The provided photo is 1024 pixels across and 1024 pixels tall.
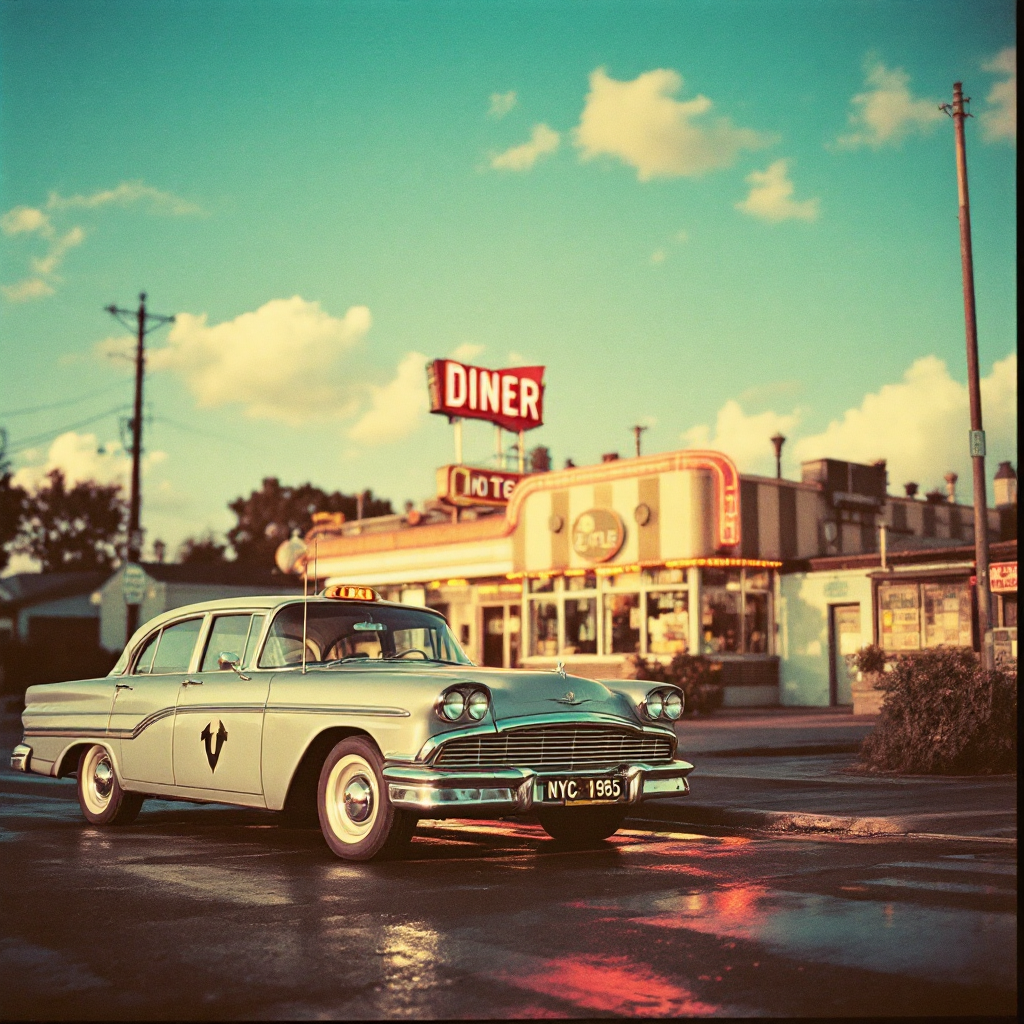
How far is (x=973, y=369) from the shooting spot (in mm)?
19344

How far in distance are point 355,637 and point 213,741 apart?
1.14 m

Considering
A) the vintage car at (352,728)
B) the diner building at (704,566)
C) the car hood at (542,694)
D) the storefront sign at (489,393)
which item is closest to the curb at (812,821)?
the vintage car at (352,728)

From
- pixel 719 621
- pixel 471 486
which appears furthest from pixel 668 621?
pixel 471 486

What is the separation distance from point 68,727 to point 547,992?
6.54 m

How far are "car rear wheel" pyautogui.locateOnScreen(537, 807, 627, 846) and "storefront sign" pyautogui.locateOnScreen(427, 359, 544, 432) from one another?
27015 millimetres

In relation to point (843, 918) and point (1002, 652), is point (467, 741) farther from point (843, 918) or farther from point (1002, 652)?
point (1002, 652)

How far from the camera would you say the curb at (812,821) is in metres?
8.91

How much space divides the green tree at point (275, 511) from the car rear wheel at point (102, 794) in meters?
72.4

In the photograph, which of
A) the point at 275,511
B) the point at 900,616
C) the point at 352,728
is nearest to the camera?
the point at 352,728

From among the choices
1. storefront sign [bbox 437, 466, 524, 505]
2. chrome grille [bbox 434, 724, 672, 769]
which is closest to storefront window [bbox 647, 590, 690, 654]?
storefront sign [bbox 437, 466, 524, 505]

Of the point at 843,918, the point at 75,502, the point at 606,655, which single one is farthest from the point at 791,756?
→ the point at 75,502

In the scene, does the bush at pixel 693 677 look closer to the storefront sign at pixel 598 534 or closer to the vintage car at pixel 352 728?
the storefront sign at pixel 598 534

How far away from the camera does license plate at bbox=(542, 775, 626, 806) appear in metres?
7.63

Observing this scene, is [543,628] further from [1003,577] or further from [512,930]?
[512,930]
